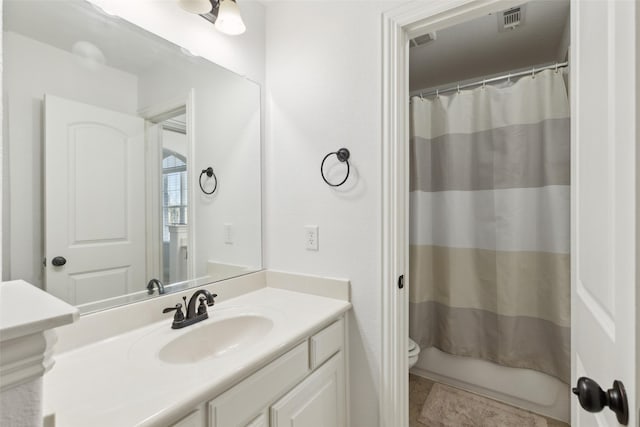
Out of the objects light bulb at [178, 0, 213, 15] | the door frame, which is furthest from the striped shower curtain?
light bulb at [178, 0, 213, 15]

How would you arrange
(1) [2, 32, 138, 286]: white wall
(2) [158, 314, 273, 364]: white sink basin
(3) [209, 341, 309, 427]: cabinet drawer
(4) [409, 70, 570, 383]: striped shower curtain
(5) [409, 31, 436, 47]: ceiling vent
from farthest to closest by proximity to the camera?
(5) [409, 31, 436, 47]: ceiling vent, (4) [409, 70, 570, 383]: striped shower curtain, (2) [158, 314, 273, 364]: white sink basin, (1) [2, 32, 138, 286]: white wall, (3) [209, 341, 309, 427]: cabinet drawer

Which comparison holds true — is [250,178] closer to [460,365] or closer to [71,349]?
[71,349]

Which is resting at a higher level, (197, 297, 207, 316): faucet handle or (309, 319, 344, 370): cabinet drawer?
(197, 297, 207, 316): faucet handle

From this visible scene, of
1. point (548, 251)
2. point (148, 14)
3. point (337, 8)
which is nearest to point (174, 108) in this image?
point (148, 14)

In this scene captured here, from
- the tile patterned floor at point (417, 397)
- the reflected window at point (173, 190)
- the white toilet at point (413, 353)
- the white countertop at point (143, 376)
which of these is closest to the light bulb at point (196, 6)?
the reflected window at point (173, 190)

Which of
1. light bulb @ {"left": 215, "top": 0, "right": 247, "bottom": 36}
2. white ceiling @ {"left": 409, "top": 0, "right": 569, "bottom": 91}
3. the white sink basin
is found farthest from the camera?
white ceiling @ {"left": 409, "top": 0, "right": 569, "bottom": 91}

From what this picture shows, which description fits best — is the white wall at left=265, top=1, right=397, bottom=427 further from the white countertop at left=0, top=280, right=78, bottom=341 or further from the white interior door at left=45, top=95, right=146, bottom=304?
the white countertop at left=0, top=280, right=78, bottom=341

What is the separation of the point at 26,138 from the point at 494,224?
87.7 inches

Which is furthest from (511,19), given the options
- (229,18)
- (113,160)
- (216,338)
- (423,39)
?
(216,338)

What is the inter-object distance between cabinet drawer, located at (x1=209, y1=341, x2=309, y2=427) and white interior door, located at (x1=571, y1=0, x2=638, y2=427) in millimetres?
755

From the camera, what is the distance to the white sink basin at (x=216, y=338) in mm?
1020

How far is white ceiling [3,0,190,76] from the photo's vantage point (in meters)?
0.89

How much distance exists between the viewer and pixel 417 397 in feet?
6.39

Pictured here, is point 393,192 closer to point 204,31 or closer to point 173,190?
point 173,190
